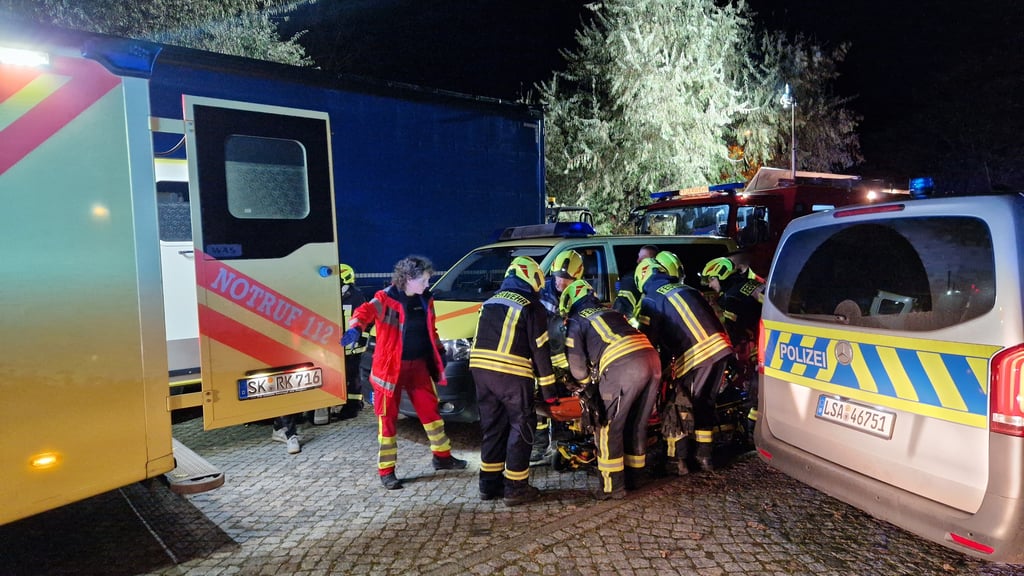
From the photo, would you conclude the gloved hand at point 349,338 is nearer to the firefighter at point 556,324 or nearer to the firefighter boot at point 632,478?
the firefighter at point 556,324

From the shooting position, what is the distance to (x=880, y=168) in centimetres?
3397

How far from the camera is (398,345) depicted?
4.62 m

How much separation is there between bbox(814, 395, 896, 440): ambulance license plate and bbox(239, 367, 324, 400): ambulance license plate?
3.15 m

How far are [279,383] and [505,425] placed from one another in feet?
4.98

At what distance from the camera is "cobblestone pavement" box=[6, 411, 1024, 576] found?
3.52 m

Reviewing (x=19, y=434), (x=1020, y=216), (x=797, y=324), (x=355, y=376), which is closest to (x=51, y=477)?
(x=19, y=434)

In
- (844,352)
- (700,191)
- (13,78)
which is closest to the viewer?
(13,78)

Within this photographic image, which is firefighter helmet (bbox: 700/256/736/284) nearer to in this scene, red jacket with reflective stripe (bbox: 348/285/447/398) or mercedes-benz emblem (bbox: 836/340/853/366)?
mercedes-benz emblem (bbox: 836/340/853/366)

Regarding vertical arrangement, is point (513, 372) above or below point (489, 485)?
above

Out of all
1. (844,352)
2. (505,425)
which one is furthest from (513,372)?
(844,352)

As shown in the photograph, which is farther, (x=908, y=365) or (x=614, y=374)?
(x=614, y=374)

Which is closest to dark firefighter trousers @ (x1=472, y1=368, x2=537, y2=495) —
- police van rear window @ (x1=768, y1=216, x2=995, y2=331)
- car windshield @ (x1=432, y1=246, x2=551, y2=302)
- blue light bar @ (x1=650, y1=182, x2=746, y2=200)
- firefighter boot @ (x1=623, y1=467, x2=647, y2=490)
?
firefighter boot @ (x1=623, y1=467, x2=647, y2=490)

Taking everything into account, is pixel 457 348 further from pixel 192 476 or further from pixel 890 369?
pixel 890 369

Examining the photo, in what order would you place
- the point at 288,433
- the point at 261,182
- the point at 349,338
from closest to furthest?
the point at 261,182, the point at 349,338, the point at 288,433
